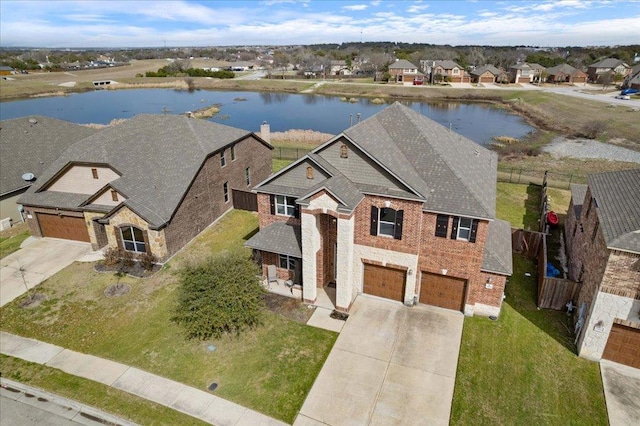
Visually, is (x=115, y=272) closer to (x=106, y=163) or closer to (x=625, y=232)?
(x=106, y=163)

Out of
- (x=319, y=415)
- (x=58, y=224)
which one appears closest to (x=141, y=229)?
(x=58, y=224)

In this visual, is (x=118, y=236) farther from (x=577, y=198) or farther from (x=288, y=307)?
(x=577, y=198)

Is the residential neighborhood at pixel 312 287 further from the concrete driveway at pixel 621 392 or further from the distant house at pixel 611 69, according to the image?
the distant house at pixel 611 69

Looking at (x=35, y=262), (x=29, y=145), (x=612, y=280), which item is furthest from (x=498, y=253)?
(x=29, y=145)

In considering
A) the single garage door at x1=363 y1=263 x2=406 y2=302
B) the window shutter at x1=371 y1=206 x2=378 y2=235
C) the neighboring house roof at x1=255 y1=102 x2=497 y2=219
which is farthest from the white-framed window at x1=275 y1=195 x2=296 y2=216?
the single garage door at x1=363 y1=263 x2=406 y2=302

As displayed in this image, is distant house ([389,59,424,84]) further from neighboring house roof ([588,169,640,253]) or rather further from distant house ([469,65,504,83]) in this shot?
neighboring house roof ([588,169,640,253])

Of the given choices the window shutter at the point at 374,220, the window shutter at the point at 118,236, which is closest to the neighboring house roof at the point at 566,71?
the window shutter at the point at 374,220
